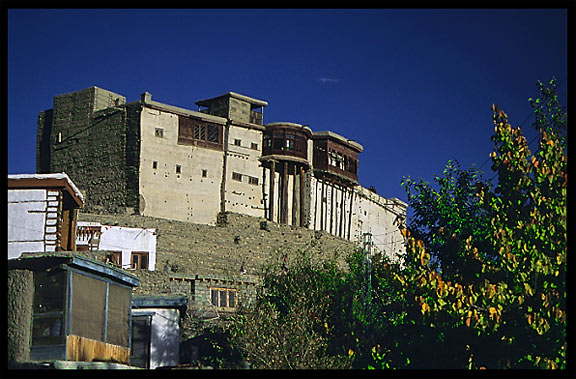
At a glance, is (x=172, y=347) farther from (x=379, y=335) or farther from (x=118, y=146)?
(x=118, y=146)

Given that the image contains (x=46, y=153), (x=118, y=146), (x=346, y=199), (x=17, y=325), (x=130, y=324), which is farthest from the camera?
(x=346, y=199)

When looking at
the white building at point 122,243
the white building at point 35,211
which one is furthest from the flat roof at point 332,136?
the white building at point 35,211

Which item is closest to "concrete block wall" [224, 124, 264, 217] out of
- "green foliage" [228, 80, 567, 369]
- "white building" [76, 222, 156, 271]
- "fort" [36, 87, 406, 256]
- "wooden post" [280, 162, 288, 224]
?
A: "fort" [36, 87, 406, 256]

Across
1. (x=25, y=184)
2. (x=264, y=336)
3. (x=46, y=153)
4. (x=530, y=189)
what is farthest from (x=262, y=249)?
(x=530, y=189)

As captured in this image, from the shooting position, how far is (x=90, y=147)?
46344 millimetres

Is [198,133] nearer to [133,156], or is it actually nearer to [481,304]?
[133,156]

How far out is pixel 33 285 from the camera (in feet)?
68.3

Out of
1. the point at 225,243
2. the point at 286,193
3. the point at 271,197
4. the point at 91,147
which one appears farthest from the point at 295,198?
the point at 91,147

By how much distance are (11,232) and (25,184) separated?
1.74 meters

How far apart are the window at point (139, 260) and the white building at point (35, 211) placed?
819 centimetres

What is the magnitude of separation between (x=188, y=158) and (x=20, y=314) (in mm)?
25989

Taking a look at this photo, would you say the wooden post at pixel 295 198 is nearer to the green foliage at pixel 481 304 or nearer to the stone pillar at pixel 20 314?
the green foliage at pixel 481 304

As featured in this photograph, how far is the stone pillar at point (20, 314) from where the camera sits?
20250mm

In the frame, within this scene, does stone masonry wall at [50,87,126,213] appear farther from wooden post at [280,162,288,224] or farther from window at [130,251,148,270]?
wooden post at [280,162,288,224]
